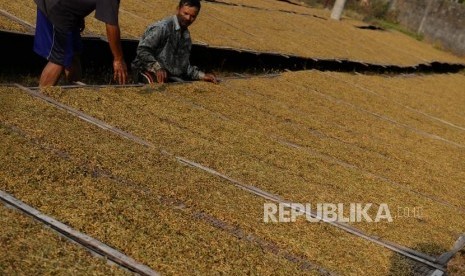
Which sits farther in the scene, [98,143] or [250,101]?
[250,101]

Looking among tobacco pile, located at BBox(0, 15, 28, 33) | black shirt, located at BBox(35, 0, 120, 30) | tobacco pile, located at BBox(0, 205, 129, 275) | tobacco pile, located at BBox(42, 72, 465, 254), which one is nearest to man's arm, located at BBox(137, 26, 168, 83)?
tobacco pile, located at BBox(42, 72, 465, 254)

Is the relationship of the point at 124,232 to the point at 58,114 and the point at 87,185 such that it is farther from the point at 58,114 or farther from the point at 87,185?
the point at 58,114

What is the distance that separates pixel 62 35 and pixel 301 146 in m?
1.95

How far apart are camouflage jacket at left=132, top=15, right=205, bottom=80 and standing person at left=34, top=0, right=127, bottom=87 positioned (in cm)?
78

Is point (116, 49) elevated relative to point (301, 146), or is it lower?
elevated

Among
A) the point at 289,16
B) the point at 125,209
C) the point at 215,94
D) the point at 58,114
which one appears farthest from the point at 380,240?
the point at 289,16

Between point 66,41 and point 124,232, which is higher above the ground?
point 66,41

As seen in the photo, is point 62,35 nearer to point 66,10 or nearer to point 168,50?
point 66,10

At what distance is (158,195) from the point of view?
102 inches

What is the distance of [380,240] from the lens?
276cm

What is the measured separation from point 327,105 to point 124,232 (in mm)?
3866

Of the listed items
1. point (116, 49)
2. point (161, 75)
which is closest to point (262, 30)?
point (161, 75)

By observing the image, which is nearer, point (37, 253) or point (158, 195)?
point (37, 253)

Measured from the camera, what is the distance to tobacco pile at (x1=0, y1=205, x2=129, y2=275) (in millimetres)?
1813
